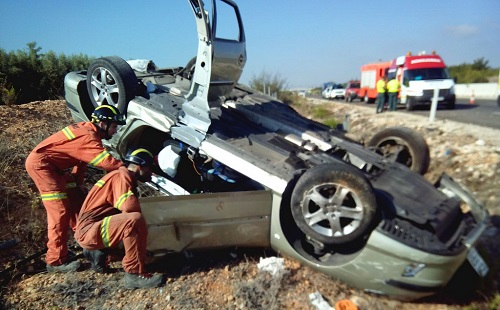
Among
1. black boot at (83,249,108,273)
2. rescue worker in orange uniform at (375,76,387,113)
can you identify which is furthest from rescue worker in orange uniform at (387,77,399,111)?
black boot at (83,249,108,273)

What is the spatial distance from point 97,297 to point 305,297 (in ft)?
5.39

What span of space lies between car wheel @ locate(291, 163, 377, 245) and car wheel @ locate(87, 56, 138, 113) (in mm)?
2164

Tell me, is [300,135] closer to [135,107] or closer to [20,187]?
[135,107]

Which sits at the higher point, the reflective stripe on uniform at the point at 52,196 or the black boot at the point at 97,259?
the reflective stripe on uniform at the point at 52,196

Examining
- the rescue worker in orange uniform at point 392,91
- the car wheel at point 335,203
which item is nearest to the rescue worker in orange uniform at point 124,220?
the car wheel at point 335,203

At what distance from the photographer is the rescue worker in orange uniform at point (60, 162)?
3303mm

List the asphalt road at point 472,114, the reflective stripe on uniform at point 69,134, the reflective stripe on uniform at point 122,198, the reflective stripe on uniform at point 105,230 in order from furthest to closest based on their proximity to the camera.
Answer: the asphalt road at point 472,114 < the reflective stripe on uniform at point 69,134 < the reflective stripe on uniform at point 105,230 < the reflective stripe on uniform at point 122,198

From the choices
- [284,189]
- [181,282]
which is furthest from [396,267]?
[181,282]

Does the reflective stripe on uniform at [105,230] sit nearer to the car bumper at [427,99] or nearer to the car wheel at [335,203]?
the car wheel at [335,203]

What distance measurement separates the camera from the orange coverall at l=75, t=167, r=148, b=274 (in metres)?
2.94

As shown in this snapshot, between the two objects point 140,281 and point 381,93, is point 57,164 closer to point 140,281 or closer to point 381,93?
point 140,281

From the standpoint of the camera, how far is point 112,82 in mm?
4059

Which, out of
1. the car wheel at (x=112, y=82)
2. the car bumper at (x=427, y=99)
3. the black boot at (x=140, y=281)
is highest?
the car wheel at (x=112, y=82)

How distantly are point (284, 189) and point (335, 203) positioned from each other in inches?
16.3
